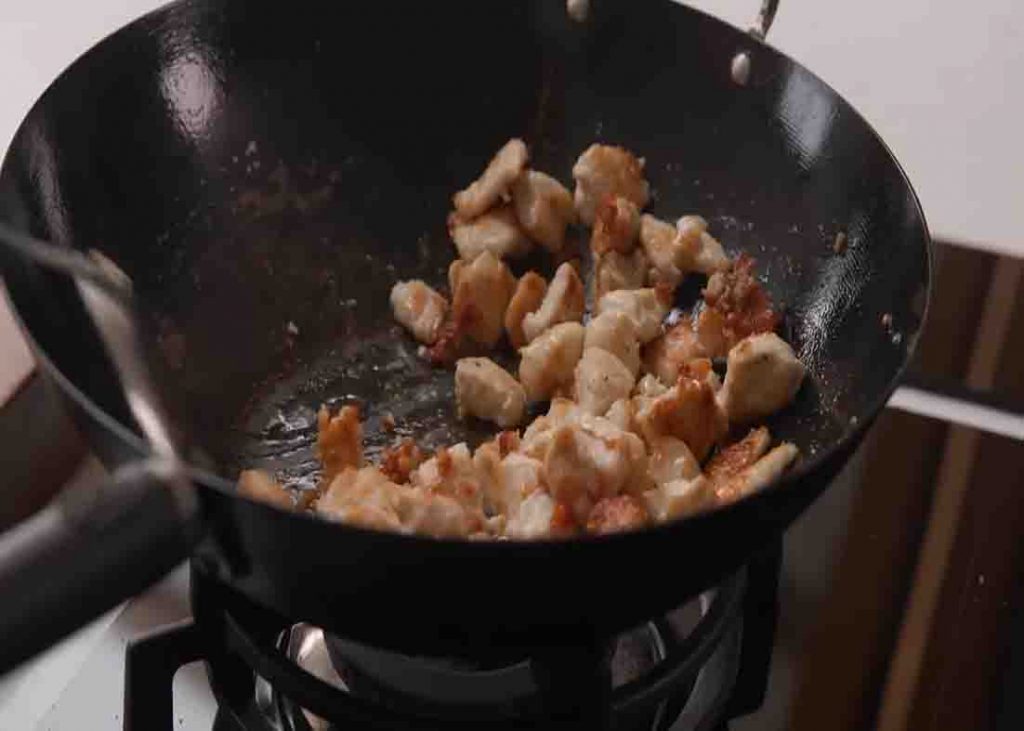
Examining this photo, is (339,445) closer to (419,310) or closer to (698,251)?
(419,310)

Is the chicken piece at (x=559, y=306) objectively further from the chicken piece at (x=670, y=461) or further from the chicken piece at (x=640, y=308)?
the chicken piece at (x=670, y=461)

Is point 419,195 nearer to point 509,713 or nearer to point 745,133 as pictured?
point 745,133

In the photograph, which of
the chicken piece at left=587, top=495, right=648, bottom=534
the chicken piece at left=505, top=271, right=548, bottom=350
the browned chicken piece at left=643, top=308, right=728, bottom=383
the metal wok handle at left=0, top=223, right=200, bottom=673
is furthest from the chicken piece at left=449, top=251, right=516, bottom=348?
the metal wok handle at left=0, top=223, right=200, bottom=673

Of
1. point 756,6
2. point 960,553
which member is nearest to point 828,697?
point 960,553

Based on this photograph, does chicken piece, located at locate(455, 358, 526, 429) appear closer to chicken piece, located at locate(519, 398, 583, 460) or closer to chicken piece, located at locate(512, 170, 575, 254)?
chicken piece, located at locate(519, 398, 583, 460)

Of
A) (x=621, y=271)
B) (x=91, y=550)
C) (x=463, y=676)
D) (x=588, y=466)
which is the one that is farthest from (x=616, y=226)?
(x=91, y=550)

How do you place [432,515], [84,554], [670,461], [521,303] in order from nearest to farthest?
1. [84,554]
2. [432,515]
3. [670,461]
4. [521,303]
